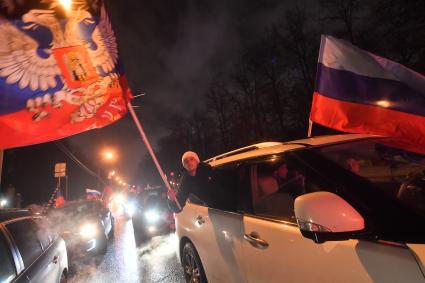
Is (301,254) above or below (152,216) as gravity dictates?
above

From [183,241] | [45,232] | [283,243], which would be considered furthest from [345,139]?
[45,232]

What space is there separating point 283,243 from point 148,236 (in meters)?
9.93

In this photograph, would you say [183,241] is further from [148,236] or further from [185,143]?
[185,143]

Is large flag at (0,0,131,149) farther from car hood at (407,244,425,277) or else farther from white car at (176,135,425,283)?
car hood at (407,244,425,277)

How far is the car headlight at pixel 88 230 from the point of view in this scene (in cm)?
878

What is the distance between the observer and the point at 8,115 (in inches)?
152

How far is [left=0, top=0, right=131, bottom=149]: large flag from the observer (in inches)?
152

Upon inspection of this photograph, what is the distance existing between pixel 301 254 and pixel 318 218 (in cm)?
65

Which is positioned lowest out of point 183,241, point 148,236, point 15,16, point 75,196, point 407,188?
point 75,196

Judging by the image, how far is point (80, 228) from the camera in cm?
887

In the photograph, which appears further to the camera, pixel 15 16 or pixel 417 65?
pixel 417 65

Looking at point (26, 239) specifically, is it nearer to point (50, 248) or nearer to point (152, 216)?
point (50, 248)

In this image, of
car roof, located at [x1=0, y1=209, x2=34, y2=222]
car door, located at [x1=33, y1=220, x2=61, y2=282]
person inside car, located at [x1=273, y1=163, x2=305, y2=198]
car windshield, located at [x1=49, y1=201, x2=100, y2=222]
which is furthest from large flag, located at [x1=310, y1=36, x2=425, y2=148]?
car windshield, located at [x1=49, y1=201, x2=100, y2=222]

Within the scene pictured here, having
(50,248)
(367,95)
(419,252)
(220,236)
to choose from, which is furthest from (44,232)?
(419,252)
